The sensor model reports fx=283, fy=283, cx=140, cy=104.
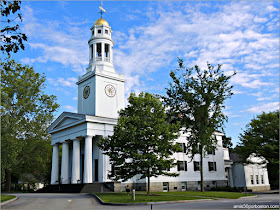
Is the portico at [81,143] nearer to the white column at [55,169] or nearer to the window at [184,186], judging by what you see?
the white column at [55,169]

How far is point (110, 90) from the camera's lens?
45125 millimetres

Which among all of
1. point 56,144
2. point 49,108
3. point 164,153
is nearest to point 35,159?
point 56,144

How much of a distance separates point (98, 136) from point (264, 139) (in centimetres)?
2324

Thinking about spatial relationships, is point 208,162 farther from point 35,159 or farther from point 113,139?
point 35,159

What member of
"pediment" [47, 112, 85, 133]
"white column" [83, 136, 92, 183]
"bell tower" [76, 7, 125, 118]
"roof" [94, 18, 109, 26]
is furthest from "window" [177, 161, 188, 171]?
"roof" [94, 18, 109, 26]

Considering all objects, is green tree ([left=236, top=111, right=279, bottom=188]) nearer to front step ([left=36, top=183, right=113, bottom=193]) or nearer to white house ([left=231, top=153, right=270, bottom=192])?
white house ([left=231, top=153, right=270, bottom=192])

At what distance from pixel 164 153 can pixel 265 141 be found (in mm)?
19613

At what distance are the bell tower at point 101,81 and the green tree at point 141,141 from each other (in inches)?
612

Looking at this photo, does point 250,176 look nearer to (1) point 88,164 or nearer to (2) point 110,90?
(2) point 110,90

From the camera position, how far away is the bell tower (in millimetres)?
43531

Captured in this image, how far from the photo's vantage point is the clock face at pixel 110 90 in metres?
44.7

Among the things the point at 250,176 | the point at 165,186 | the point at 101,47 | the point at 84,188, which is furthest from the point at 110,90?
the point at 250,176

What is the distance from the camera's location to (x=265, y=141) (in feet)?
130

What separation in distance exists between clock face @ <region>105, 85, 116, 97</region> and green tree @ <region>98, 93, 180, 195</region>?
16821 millimetres
